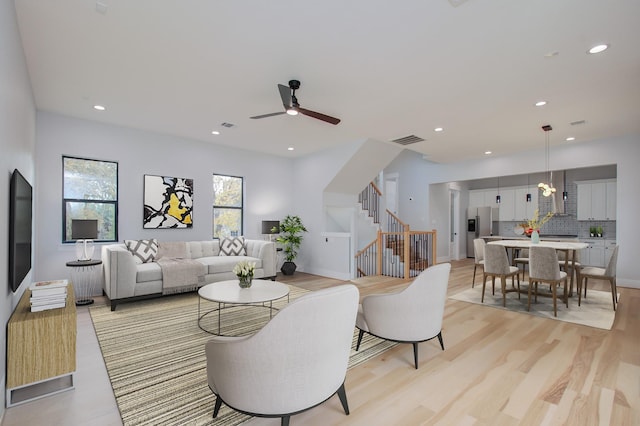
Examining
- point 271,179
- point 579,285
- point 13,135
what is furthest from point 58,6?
point 579,285

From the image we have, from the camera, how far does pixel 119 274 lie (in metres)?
4.38

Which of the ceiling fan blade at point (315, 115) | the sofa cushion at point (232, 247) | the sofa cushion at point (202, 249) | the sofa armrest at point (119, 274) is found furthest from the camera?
the sofa cushion at point (232, 247)

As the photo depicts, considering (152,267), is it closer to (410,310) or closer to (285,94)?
(285,94)

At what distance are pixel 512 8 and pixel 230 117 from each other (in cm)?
386

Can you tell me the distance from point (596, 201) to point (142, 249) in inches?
397

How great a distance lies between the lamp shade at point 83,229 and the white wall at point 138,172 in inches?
29.9

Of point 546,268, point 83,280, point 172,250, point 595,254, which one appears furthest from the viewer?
point 595,254

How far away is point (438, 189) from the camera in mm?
9375

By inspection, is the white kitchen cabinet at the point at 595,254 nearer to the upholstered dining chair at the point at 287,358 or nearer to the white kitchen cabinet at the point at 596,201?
the white kitchen cabinet at the point at 596,201

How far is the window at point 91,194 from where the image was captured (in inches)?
197

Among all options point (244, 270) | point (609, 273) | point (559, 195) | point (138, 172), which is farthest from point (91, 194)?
point (559, 195)

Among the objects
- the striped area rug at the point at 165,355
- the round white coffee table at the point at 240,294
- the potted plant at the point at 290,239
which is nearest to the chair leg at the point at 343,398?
the striped area rug at the point at 165,355

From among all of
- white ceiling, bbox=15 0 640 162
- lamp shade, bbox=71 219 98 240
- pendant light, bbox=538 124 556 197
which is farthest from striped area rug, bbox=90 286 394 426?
pendant light, bbox=538 124 556 197

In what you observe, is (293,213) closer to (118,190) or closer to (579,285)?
(118,190)
